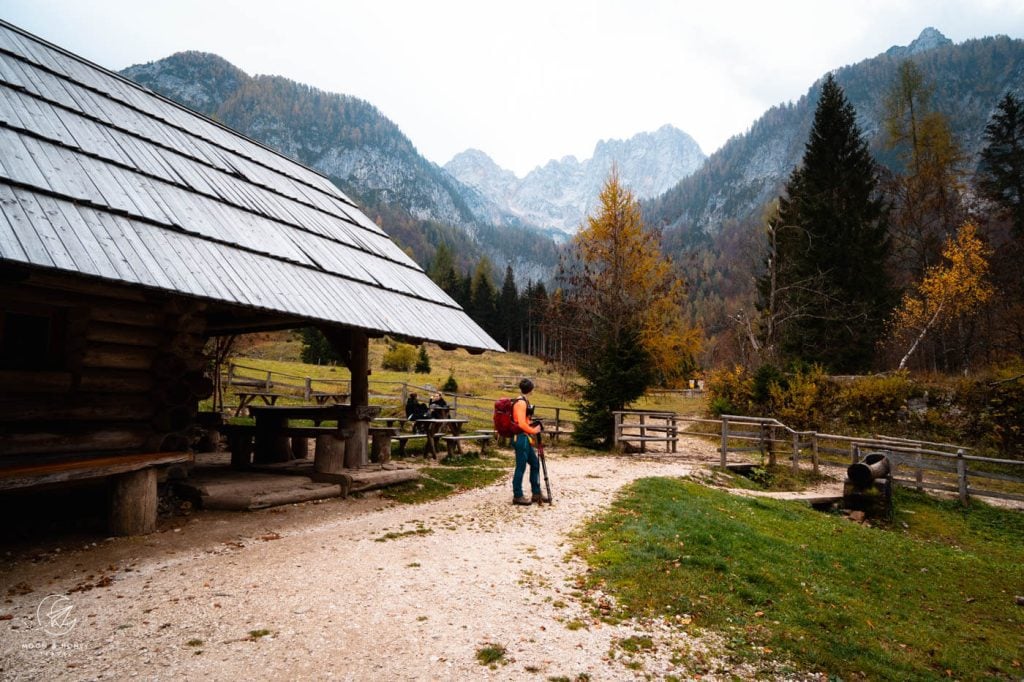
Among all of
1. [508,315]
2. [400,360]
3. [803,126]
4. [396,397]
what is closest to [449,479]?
[396,397]

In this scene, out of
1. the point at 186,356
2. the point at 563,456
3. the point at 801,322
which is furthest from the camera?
the point at 801,322

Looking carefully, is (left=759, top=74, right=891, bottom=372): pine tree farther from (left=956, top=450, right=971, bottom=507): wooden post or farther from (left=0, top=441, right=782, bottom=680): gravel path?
(left=0, top=441, right=782, bottom=680): gravel path

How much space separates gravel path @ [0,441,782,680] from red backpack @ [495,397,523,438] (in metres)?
1.80

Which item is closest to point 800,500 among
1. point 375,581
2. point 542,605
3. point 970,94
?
point 542,605

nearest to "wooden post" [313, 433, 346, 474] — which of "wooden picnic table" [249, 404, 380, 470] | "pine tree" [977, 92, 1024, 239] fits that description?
"wooden picnic table" [249, 404, 380, 470]

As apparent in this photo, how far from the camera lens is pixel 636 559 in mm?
5930

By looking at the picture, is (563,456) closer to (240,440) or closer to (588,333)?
(588,333)

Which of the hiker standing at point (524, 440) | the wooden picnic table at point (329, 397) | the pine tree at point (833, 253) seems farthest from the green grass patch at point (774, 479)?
the wooden picnic table at point (329, 397)

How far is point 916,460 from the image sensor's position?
13.1 metres

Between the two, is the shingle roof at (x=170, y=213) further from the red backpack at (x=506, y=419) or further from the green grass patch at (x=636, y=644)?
the green grass patch at (x=636, y=644)

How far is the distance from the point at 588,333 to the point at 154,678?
701 inches

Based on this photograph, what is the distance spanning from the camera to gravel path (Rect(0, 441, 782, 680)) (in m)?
3.55

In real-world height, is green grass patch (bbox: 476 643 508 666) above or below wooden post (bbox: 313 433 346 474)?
below

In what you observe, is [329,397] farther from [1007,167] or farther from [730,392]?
[1007,167]
